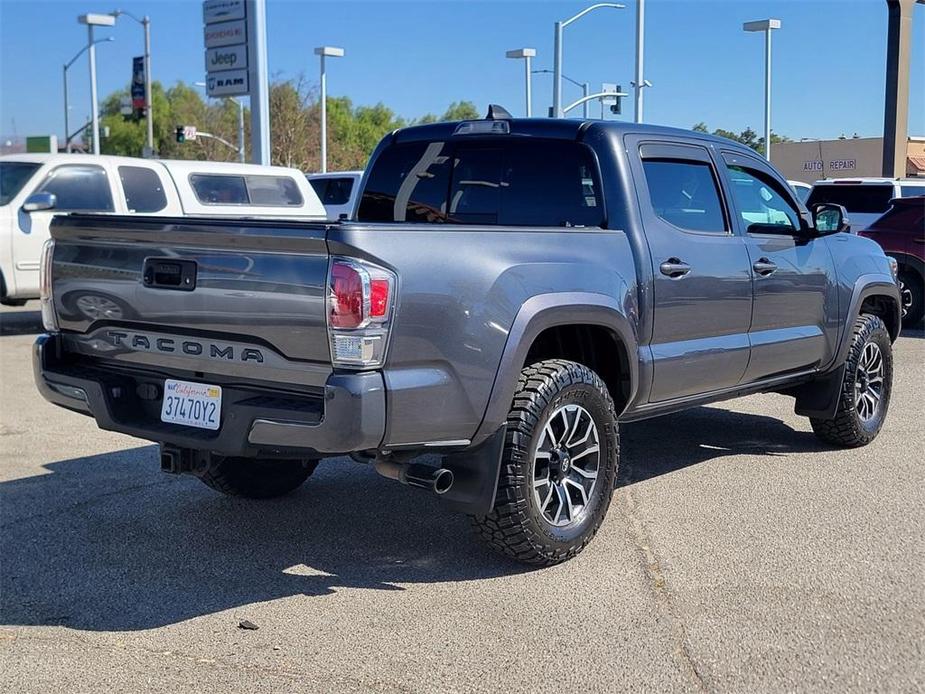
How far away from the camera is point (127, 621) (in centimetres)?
408

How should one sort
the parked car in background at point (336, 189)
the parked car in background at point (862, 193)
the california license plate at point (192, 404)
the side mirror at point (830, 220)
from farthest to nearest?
the parked car in background at point (336, 189) → the parked car in background at point (862, 193) → the side mirror at point (830, 220) → the california license plate at point (192, 404)

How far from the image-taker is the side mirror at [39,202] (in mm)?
11930

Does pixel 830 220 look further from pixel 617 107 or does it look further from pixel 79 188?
pixel 617 107

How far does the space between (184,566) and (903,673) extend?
2930mm

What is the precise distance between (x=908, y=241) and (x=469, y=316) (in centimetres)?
1103

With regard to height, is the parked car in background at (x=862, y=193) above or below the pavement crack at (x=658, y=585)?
above

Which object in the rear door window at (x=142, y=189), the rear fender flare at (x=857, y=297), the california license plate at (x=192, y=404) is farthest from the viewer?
the rear door window at (x=142, y=189)

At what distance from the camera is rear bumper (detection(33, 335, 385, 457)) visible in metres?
3.73

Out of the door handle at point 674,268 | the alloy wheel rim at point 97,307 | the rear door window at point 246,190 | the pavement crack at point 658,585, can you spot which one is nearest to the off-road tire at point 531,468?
the pavement crack at point 658,585

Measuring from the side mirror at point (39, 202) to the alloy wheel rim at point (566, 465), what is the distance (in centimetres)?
905

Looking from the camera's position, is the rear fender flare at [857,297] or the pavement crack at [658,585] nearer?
the pavement crack at [658,585]

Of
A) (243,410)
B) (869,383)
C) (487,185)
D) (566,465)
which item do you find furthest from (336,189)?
(243,410)

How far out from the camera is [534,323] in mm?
4336

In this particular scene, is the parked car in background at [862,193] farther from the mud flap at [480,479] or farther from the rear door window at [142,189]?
the mud flap at [480,479]
